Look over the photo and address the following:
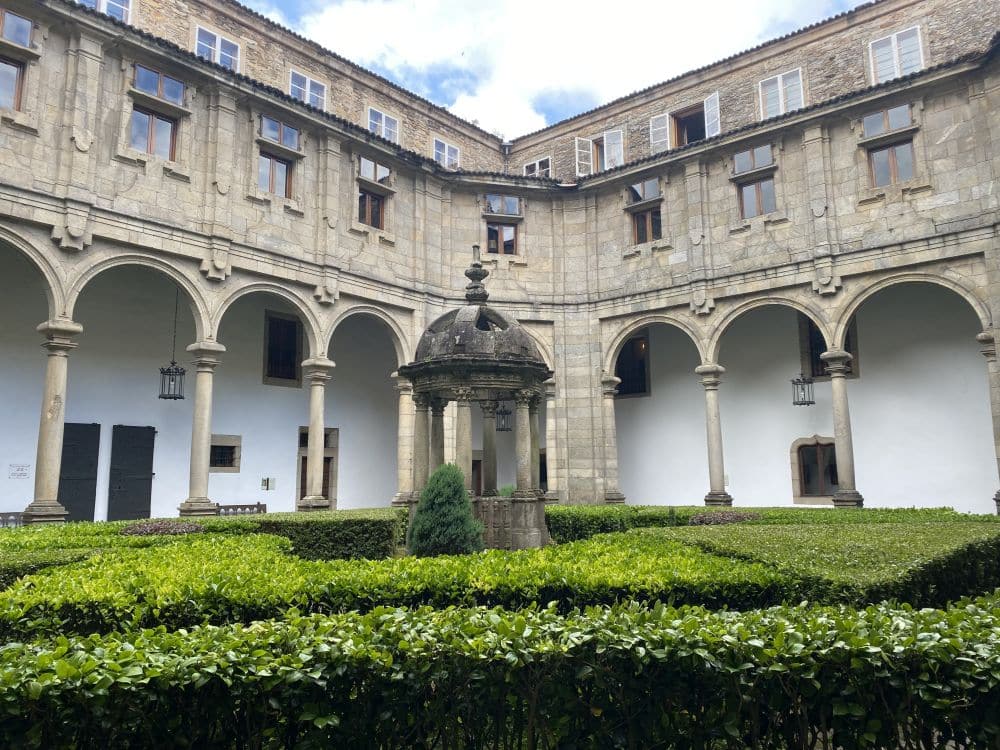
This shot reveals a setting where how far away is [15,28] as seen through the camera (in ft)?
40.9

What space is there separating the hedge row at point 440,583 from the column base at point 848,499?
903 cm

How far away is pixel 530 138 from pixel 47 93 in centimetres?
1534

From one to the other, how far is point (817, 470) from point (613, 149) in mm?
11494

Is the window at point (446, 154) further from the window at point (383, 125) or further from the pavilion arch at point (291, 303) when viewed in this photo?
the pavilion arch at point (291, 303)

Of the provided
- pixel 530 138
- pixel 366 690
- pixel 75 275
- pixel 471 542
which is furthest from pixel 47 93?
pixel 530 138

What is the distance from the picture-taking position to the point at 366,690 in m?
3.20

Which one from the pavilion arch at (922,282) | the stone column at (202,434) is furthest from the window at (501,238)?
the pavilion arch at (922,282)

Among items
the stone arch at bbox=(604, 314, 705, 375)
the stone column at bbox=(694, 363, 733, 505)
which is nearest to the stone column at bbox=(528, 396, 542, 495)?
the stone column at bbox=(694, 363, 733, 505)

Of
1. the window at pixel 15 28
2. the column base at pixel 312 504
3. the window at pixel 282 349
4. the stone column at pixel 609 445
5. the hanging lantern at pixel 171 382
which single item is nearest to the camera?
the window at pixel 15 28

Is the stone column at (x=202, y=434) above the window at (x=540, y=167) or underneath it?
underneath

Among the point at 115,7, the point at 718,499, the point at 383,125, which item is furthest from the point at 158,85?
the point at 718,499

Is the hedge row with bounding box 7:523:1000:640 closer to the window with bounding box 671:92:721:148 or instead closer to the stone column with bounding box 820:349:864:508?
the stone column with bounding box 820:349:864:508

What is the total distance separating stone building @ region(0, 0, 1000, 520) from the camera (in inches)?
538

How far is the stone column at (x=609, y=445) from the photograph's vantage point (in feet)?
61.9
